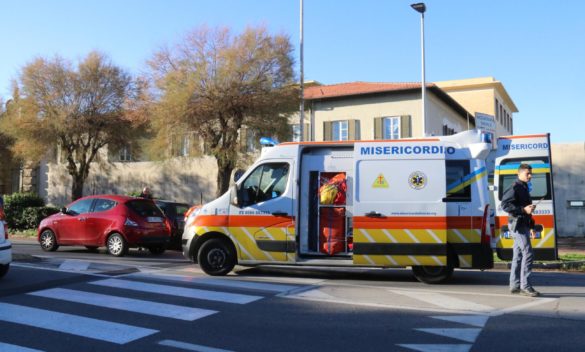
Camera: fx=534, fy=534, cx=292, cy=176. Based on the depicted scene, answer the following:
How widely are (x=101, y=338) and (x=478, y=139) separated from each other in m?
6.81

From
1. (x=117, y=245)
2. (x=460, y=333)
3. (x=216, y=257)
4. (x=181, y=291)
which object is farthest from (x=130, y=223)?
(x=460, y=333)

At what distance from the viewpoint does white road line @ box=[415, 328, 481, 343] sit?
5605 mm

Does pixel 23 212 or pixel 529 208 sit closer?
pixel 529 208

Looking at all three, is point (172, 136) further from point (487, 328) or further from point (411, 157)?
point (487, 328)

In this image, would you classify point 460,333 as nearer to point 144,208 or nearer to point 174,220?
point 144,208

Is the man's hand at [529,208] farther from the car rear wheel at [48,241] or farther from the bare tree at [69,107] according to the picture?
the bare tree at [69,107]

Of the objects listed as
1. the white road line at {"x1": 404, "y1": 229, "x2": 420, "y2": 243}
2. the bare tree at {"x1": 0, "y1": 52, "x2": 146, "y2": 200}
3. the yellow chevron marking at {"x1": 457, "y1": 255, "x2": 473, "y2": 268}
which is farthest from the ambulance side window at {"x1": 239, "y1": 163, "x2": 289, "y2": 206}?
the bare tree at {"x1": 0, "y1": 52, "x2": 146, "y2": 200}

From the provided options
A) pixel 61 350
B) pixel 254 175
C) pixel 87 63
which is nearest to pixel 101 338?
pixel 61 350

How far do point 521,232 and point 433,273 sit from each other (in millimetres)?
1918

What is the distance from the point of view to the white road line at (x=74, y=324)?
5647 millimetres

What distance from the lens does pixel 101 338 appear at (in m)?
5.54

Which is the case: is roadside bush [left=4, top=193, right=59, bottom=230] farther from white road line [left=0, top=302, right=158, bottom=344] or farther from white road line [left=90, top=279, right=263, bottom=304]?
white road line [left=0, top=302, right=158, bottom=344]

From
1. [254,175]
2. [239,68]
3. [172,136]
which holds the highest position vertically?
[239,68]

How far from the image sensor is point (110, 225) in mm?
13758
